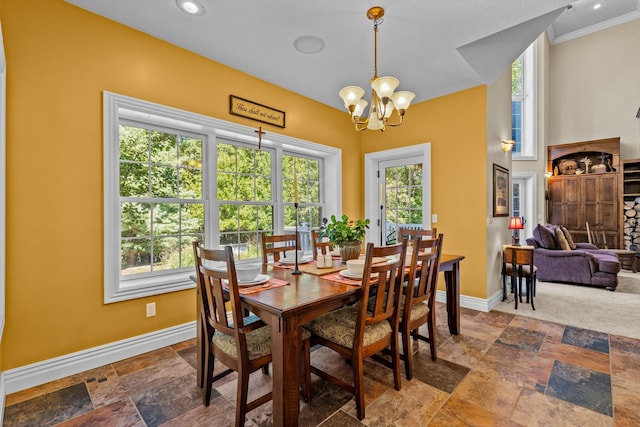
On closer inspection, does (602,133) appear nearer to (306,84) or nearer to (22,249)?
(306,84)

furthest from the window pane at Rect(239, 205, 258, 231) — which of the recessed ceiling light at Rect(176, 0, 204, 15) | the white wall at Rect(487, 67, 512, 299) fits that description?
the white wall at Rect(487, 67, 512, 299)

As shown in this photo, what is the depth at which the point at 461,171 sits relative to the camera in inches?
146

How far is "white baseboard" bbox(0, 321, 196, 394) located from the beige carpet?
3635mm

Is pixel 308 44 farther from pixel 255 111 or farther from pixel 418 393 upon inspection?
pixel 418 393

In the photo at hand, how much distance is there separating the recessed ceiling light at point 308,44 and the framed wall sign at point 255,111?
809mm

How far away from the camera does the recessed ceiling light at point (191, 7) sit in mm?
2205

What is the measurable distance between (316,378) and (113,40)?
307 centimetres

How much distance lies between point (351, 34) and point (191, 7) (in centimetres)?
131

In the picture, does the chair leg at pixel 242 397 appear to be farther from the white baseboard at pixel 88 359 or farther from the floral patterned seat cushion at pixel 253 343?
the white baseboard at pixel 88 359

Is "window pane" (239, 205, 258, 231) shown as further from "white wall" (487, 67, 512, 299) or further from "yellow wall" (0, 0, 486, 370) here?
"white wall" (487, 67, 512, 299)

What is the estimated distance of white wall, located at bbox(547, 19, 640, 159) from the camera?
22.2 ft

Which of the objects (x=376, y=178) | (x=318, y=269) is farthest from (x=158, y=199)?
(x=376, y=178)

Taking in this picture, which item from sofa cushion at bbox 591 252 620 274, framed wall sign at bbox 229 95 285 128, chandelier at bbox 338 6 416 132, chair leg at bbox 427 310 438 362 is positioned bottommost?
chair leg at bbox 427 310 438 362

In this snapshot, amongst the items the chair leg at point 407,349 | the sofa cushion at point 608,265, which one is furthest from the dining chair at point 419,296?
the sofa cushion at point 608,265
